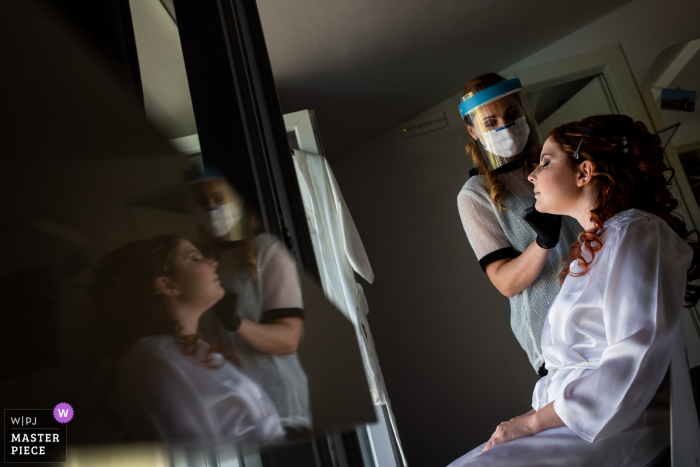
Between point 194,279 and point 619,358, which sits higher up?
point 194,279

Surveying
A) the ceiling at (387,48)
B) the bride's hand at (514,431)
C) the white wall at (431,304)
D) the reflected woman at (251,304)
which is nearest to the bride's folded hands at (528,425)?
the bride's hand at (514,431)

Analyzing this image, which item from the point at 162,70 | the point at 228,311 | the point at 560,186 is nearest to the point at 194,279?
the point at 228,311

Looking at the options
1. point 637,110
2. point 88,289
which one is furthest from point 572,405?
point 637,110

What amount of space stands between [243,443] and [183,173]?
7.1 inches

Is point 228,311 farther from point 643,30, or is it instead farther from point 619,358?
point 643,30

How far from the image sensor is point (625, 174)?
1200 millimetres

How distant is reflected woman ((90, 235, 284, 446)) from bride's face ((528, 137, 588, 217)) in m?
1.11

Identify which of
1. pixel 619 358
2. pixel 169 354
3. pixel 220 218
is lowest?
pixel 619 358

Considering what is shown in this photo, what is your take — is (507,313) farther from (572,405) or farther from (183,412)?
(183,412)

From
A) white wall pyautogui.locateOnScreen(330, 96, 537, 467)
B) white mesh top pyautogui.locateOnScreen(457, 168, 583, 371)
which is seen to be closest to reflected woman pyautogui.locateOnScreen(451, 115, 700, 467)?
white mesh top pyautogui.locateOnScreen(457, 168, 583, 371)

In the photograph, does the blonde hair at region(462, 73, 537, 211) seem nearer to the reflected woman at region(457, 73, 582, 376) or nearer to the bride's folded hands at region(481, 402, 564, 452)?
the reflected woman at region(457, 73, 582, 376)

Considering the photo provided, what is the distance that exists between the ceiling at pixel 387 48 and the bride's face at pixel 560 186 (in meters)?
1.00

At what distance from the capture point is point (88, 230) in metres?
0.20

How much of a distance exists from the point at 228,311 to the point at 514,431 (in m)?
0.96
